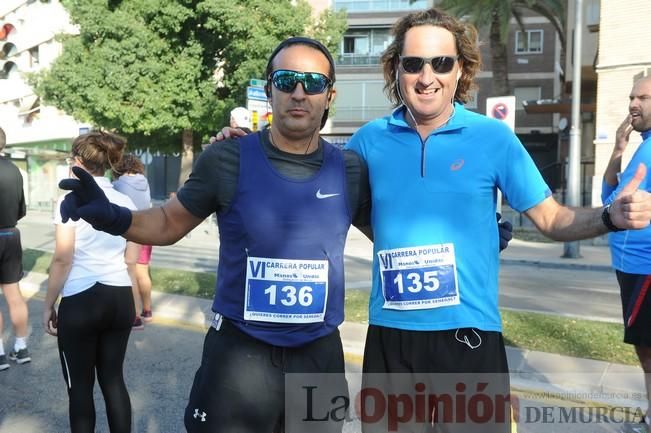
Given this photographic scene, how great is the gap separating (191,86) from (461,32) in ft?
63.9

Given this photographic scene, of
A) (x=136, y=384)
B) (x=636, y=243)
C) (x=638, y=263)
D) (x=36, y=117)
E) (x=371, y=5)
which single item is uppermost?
(x=371, y=5)

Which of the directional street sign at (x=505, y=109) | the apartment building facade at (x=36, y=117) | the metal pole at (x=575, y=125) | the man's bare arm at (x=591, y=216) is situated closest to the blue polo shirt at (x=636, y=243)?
the man's bare arm at (x=591, y=216)

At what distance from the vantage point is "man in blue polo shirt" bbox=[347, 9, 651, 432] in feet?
7.70

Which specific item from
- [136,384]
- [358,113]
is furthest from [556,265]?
[358,113]

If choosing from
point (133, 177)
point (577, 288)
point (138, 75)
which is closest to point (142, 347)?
point (133, 177)

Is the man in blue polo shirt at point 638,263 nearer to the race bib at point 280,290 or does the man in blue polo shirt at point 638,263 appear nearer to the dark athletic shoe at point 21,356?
the race bib at point 280,290

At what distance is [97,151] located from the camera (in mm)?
3453

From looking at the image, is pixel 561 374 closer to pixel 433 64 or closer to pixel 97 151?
pixel 433 64

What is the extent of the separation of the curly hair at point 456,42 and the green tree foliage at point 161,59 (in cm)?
1834

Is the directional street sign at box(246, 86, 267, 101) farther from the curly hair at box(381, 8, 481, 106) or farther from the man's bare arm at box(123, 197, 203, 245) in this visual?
the man's bare arm at box(123, 197, 203, 245)

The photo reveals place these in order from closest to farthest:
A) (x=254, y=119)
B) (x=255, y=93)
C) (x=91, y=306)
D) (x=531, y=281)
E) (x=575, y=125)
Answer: (x=91, y=306)
(x=254, y=119)
(x=255, y=93)
(x=531, y=281)
(x=575, y=125)

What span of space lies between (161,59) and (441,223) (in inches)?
787

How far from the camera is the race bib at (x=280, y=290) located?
224 centimetres

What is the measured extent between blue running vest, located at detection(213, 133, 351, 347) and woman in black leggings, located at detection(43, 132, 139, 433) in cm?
140
